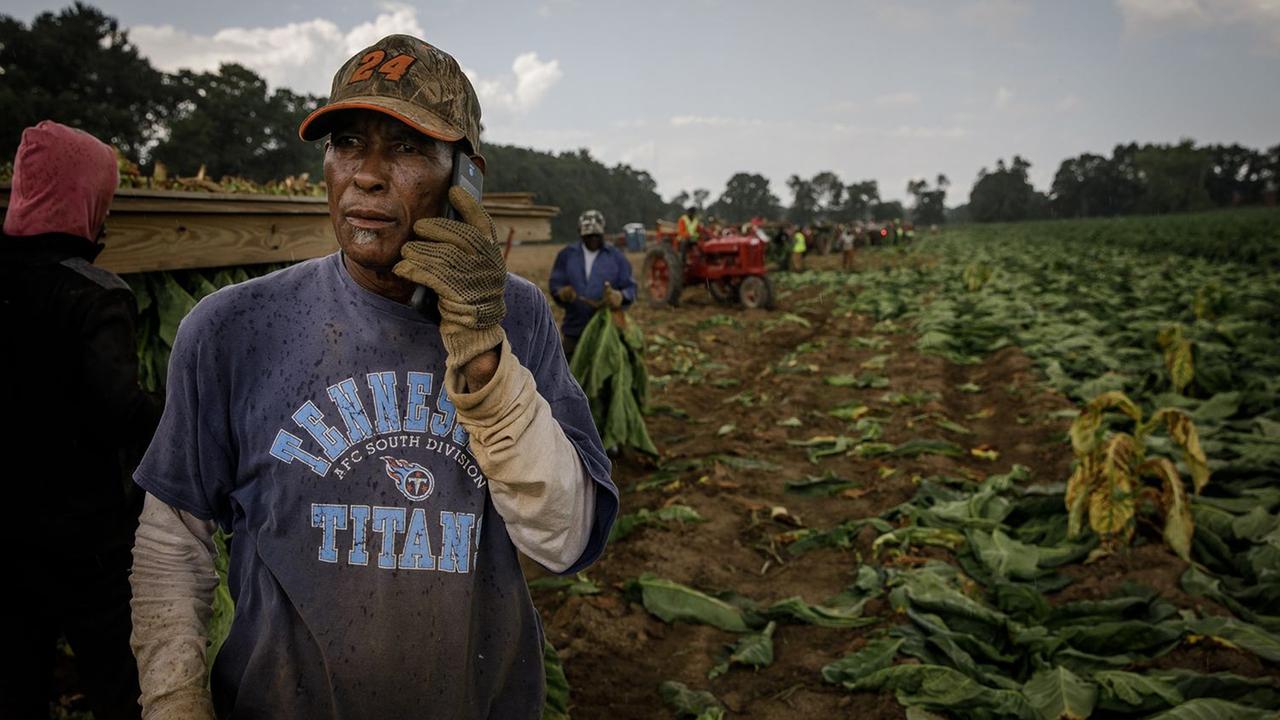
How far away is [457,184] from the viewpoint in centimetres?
143

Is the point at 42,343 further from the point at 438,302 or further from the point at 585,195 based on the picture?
the point at 585,195

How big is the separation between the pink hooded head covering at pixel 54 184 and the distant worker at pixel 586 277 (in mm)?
4668

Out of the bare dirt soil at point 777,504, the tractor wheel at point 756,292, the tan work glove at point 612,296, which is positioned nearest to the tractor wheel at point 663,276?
the tractor wheel at point 756,292

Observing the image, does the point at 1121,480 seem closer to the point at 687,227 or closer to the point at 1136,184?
the point at 687,227

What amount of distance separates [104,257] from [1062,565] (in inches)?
194

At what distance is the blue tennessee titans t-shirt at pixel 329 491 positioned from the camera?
1386 millimetres

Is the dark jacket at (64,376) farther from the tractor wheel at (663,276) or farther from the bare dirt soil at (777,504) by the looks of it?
the tractor wheel at (663,276)

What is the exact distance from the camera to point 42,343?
2084 mm

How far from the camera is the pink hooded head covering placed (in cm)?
215

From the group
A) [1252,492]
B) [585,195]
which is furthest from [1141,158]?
[1252,492]

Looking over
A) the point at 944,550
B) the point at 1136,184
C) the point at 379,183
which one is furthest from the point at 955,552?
the point at 1136,184

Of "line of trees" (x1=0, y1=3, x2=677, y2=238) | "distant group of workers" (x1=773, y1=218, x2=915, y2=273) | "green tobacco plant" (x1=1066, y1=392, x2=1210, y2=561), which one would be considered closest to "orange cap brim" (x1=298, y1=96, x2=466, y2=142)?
"green tobacco plant" (x1=1066, y1=392, x2=1210, y2=561)

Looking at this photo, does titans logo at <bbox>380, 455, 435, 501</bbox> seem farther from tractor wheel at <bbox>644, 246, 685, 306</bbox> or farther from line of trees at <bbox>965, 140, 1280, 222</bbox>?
line of trees at <bbox>965, 140, 1280, 222</bbox>

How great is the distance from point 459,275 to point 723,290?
16672 mm
